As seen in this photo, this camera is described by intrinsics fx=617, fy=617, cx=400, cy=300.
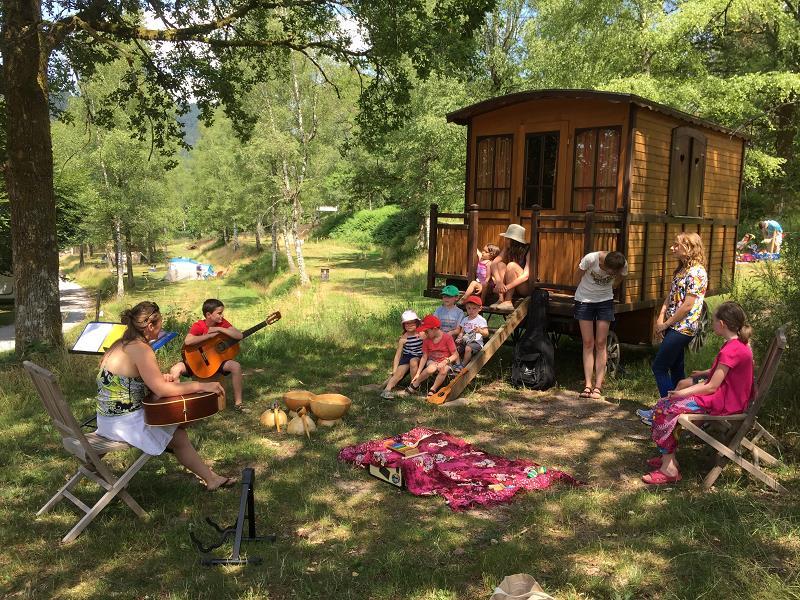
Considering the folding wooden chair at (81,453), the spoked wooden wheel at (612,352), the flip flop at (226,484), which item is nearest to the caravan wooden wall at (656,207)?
the spoked wooden wheel at (612,352)

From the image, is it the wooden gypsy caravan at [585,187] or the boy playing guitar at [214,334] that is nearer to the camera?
the boy playing guitar at [214,334]

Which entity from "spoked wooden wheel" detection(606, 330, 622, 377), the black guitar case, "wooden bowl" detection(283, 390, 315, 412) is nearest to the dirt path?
"wooden bowl" detection(283, 390, 315, 412)

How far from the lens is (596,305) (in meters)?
7.27

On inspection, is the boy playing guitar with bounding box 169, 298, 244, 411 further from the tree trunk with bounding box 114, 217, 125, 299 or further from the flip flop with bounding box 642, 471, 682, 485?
the tree trunk with bounding box 114, 217, 125, 299

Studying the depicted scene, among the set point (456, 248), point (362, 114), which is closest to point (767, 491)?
point (456, 248)

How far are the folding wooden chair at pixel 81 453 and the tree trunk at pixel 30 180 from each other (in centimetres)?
507

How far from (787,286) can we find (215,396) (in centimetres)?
553

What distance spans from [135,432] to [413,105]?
71.2ft

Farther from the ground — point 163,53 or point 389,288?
point 163,53

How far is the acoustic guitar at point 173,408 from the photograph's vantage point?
4203 millimetres

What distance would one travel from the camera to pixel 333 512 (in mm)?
4398

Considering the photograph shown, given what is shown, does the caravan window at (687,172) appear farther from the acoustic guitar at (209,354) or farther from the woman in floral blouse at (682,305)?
the acoustic guitar at (209,354)

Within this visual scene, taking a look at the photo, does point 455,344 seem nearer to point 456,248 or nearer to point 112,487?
point 456,248

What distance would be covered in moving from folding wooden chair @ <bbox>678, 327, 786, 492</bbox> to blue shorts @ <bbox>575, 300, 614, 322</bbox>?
264 cm
